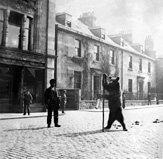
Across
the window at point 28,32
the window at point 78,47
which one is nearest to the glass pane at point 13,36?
the window at point 28,32

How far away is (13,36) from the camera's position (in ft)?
55.7

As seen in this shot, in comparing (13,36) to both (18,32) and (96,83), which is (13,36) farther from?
(96,83)

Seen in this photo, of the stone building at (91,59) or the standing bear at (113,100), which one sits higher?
the stone building at (91,59)

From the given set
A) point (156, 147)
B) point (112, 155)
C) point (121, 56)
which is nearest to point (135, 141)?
point (156, 147)

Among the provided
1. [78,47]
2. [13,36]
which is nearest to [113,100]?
[13,36]

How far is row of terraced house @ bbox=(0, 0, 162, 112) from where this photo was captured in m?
16.5

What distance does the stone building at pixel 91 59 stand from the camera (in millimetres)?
22641

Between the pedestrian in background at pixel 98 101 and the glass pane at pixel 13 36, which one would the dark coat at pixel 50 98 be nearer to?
the glass pane at pixel 13 36

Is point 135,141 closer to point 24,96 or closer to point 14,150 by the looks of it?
point 14,150

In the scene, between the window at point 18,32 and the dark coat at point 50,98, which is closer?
the dark coat at point 50,98

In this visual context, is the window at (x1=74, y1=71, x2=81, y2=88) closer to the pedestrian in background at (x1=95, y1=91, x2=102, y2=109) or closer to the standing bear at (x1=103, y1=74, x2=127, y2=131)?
the pedestrian in background at (x1=95, y1=91, x2=102, y2=109)

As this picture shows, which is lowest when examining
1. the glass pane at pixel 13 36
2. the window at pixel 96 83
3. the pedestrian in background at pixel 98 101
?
the pedestrian in background at pixel 98 101

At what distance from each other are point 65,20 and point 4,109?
10.9 metres

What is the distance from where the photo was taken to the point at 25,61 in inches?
675
